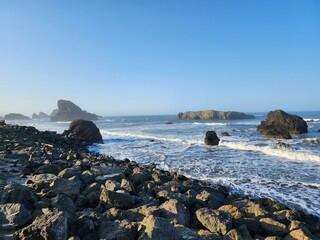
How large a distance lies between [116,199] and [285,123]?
124ft

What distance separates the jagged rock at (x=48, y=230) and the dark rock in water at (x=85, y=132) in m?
24.4

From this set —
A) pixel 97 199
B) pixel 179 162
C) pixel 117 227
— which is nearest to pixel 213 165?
pixel 179 162

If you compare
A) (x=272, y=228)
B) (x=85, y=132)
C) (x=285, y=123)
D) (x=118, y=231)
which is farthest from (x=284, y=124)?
(x=118, y=231)

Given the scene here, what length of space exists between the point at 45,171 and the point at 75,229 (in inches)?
179

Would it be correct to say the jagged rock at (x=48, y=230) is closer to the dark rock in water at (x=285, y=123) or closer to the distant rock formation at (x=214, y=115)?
the dark rock in water at (x=285, y=123)

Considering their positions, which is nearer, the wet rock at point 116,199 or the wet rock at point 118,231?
the wet rock at point 118,231

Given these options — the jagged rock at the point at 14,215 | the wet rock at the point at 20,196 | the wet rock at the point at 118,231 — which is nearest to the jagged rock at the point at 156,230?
the wet rock at the point at 118,231

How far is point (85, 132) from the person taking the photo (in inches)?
1123

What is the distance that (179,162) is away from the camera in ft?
48.8

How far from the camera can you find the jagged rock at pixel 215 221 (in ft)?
14.2

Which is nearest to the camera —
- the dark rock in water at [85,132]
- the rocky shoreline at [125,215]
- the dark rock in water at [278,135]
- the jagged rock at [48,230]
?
the jagged rock at [48,230]

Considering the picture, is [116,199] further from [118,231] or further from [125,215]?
[118,231]

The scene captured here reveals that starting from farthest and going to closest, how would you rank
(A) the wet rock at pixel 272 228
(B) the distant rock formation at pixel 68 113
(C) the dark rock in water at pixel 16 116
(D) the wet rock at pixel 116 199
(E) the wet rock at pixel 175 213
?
1. (C) the dark rock in water at pixel 16 116
2. (B) the distant rock formation at pixel 68 113
3. (D) the wet rock at pixel 116 199
4. (E) the wet rock at pixel 175 213
5. (A) the wet rock at pixel 272 228

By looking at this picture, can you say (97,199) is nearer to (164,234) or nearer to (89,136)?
(164,234)
